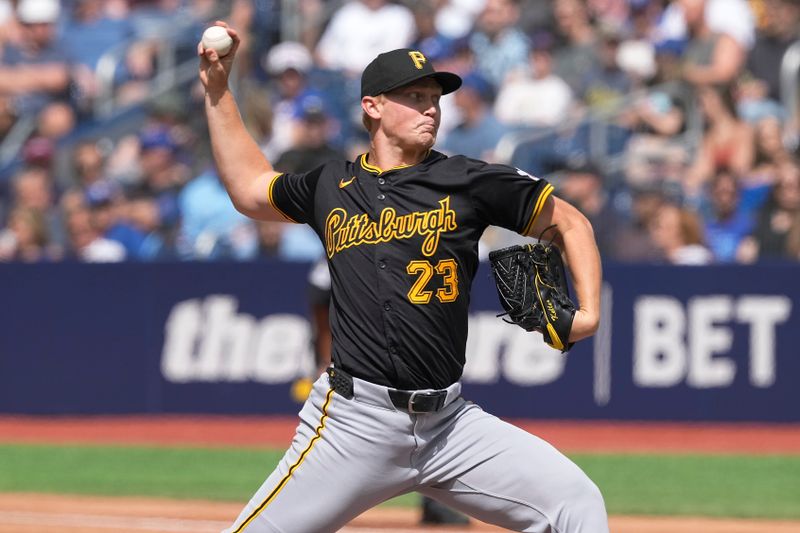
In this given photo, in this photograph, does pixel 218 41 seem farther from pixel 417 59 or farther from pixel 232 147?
pixel 417 59

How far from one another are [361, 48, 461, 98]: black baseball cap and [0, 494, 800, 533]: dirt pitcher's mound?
353cm

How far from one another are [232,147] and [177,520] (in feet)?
12.0

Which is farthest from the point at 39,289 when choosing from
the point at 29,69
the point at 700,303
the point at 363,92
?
the point at 363,92

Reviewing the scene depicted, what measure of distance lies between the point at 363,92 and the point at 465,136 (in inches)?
358

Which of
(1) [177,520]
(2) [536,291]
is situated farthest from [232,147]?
(1) [177,520]

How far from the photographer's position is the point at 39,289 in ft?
42.6

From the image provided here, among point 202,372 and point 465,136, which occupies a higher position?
point 465,136

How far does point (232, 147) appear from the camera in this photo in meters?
4.86

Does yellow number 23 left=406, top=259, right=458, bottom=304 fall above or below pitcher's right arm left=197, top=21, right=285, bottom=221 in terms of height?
below

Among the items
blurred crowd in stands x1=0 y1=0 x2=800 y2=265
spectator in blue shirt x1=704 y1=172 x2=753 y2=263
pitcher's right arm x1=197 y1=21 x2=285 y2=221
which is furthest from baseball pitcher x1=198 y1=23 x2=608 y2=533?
spectator in blue shirt x1=704 y1=172 x2=753 y2=263

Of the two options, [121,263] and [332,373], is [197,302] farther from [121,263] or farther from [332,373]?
[332,373]

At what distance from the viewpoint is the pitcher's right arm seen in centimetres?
484

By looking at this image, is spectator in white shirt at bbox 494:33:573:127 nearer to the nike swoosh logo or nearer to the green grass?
the green grass

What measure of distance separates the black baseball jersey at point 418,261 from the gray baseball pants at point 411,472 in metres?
0.12
